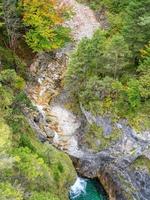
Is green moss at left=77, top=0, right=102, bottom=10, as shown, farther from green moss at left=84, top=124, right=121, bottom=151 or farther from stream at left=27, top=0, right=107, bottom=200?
green moss at left=84, top=124, right=121, bottom=151

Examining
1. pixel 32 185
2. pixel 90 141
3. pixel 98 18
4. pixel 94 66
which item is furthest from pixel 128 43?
pixel 32 185

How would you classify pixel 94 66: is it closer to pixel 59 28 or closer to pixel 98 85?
pixel 98 85

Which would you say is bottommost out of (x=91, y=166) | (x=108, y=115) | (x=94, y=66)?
(x=91, y=166)

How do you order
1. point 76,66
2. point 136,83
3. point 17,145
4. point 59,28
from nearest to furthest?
A: point 17,145 < point 136,83 < point 76,66 < point 59,28

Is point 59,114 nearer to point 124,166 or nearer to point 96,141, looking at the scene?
point 96,141

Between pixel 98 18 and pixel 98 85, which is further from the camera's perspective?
pixel 98 18

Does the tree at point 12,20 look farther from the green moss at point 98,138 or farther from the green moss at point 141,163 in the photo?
the green moss at point 141,163

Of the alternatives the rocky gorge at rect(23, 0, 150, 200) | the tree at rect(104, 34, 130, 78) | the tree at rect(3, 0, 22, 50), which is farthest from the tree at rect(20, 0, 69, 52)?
the tree at rect(104, 34, 130, 78)
